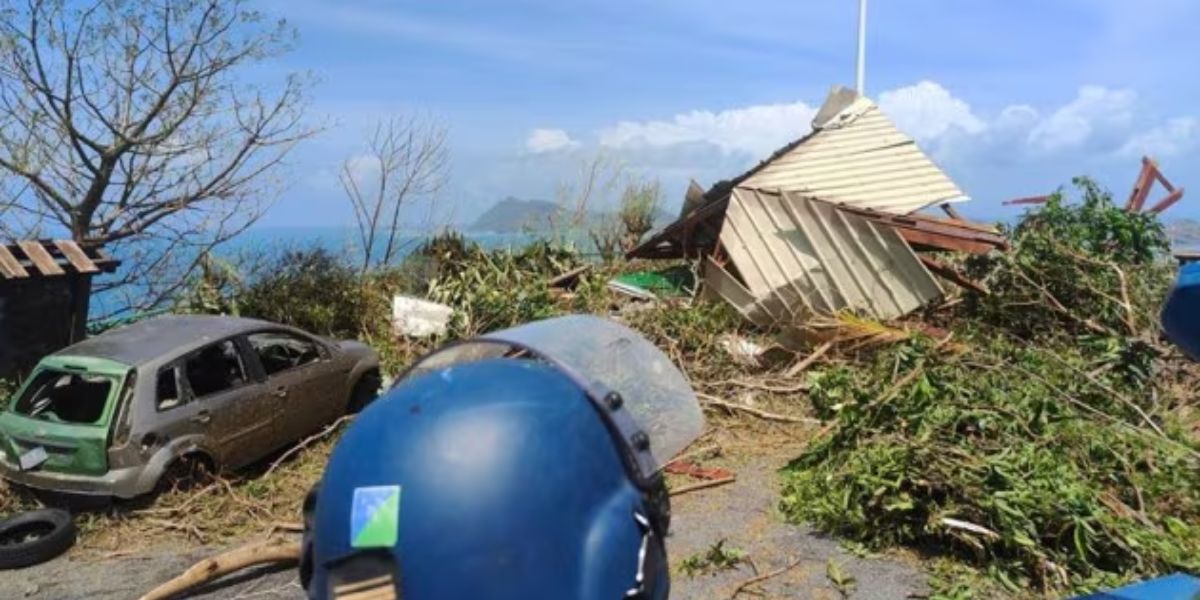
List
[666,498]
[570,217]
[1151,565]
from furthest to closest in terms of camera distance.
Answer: [570,217] → [1151,565] → [666,498]

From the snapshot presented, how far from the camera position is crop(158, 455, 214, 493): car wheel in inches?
316

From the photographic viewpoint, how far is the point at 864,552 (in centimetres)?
594

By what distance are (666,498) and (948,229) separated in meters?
9.81

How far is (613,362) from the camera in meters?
2.90

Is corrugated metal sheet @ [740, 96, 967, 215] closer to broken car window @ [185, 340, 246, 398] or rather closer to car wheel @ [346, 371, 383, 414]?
car wheel @ [346, 371, 383, 414]

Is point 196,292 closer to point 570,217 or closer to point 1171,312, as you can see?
point 570,217

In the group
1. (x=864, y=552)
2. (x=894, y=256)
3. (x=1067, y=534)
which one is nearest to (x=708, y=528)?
(x=864, y=552)

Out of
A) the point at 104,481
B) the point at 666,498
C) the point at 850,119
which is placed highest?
the point at 850,119

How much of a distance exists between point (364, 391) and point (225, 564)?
4527 mm

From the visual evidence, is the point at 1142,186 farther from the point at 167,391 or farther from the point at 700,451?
the point at 167,391

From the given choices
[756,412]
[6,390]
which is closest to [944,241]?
[756,412]

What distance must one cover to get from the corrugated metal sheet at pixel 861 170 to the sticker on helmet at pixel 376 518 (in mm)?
10455

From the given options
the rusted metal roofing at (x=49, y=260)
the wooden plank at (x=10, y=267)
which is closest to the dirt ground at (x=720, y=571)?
the wooden plank at (x=10, y=267)

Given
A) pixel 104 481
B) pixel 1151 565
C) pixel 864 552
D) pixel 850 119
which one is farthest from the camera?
pixel 850 119
